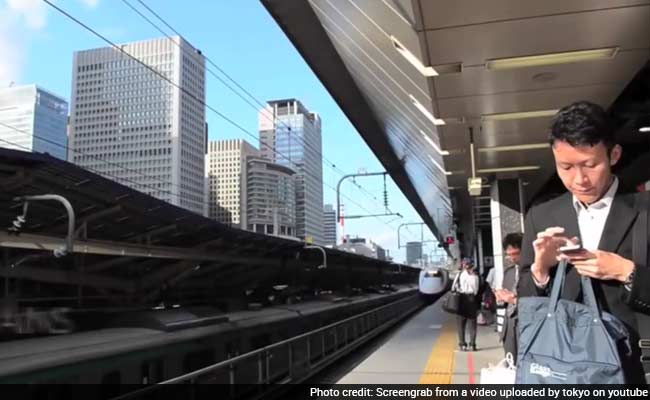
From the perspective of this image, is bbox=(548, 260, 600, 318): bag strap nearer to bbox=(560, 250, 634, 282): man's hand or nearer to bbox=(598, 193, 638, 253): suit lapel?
bbox=(560, 250, 634, 282): man's hand

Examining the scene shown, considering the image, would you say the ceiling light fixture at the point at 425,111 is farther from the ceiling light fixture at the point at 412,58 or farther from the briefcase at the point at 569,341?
the briefcase at the point at 569,341

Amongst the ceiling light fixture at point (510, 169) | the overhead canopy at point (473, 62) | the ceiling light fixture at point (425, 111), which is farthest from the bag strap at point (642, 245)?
the ceiling light fixture at point (510, 169)

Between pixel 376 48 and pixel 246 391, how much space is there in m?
4.51

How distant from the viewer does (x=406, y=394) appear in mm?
6922

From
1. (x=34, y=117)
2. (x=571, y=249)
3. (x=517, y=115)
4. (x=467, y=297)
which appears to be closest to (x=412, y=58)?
(x=517, y=115)

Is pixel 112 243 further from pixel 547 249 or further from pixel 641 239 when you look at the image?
pixel 641 239

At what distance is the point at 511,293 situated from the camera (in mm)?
4230

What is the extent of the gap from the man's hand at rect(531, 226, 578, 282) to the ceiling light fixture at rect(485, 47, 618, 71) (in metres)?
4.46

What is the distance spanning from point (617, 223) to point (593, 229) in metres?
0.09

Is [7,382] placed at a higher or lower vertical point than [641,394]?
lower

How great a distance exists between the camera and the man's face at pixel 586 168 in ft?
5.69

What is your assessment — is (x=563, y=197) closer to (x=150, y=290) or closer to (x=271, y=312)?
(x=271, y=312)

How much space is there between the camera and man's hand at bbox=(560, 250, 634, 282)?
158 centimetres

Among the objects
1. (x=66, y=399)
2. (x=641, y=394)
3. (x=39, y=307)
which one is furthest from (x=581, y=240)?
(x=39, y=307)
